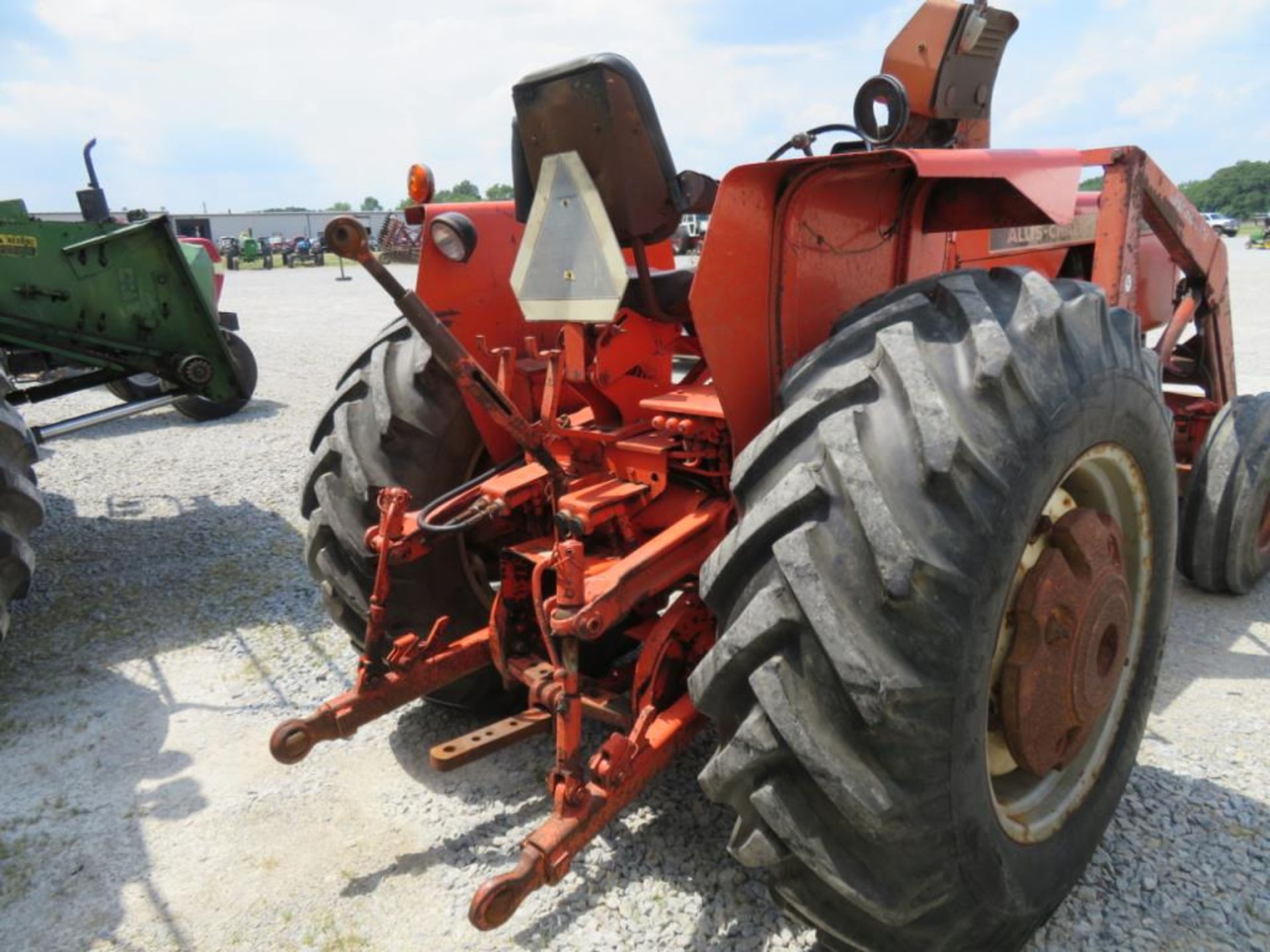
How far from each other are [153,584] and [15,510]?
1.01 m

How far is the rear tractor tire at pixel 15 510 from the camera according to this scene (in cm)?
362

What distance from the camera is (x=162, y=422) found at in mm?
8766

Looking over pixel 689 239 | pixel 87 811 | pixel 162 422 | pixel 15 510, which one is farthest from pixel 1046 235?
pixel 162 422

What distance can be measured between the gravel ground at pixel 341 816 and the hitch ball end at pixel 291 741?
0.35 meters

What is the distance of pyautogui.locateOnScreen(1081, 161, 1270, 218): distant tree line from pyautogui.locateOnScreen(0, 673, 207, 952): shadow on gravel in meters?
81.6

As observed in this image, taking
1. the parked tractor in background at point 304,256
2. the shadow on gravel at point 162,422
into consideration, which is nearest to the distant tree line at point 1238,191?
the parked tractor in background at point 304,256

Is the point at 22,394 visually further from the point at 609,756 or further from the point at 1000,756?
the point at 1000,756

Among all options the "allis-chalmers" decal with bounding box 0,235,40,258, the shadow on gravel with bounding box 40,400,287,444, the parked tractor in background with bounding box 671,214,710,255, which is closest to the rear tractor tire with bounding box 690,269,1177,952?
the parked tractor in background with bounding box 671,214,710,255

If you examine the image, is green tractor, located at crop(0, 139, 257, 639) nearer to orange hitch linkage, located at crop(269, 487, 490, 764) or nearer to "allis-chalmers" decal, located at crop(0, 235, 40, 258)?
"allis-chalmers" decal, located at crop(0, 235, 40, 258)

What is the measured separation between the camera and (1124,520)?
2279mm

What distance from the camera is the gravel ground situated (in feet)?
7.30

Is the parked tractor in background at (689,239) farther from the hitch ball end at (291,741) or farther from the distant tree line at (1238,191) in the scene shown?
the distant tree line at (1238,191)

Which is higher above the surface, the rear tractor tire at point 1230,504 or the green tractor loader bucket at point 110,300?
the green tractor loader bucket at point 110,300

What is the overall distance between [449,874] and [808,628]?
1.37 metres
